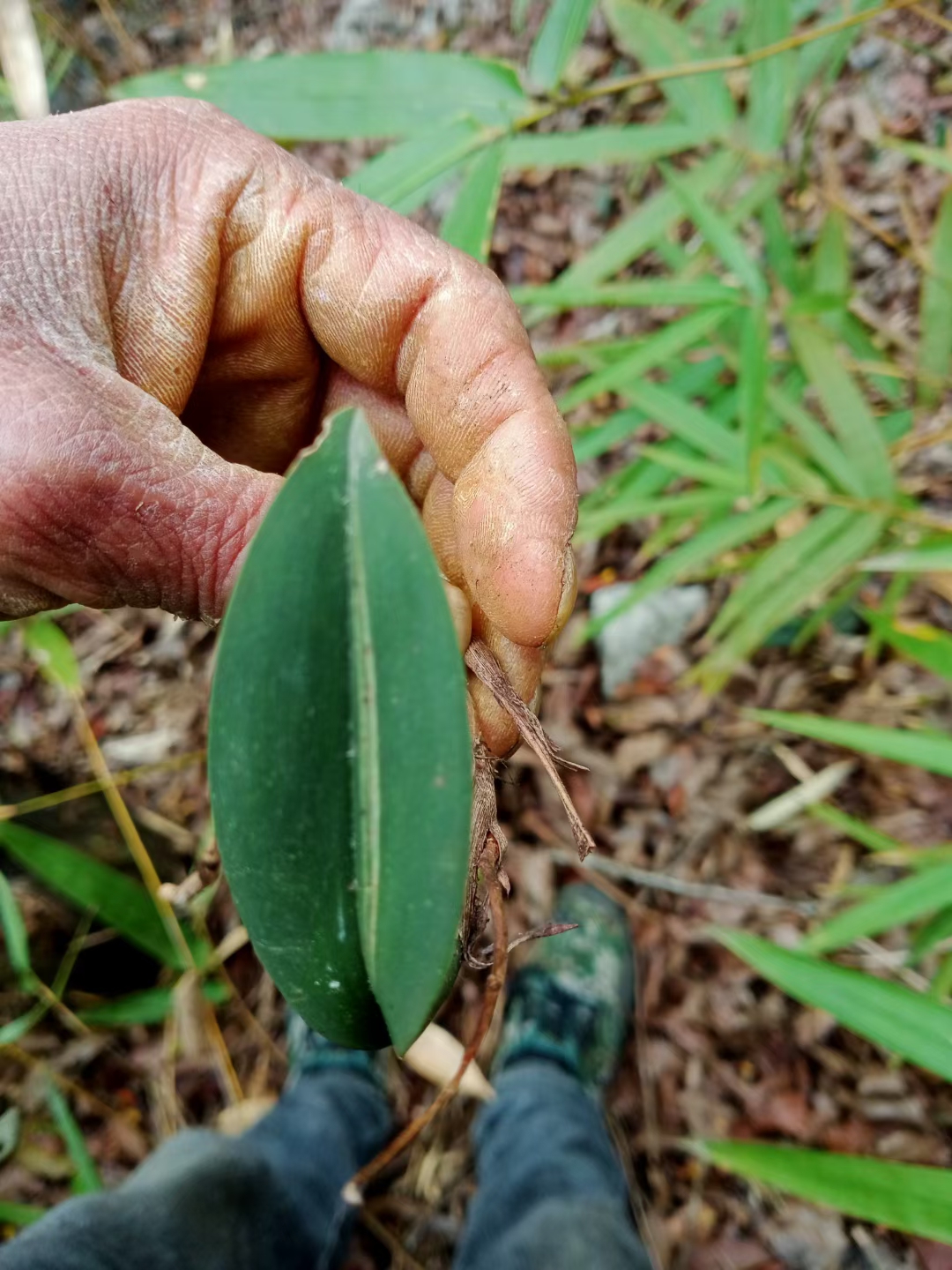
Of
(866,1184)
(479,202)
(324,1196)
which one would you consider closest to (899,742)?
(866,1184)

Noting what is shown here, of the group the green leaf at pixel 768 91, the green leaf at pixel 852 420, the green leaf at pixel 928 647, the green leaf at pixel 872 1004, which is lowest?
the green leaf at pixel 872 1004

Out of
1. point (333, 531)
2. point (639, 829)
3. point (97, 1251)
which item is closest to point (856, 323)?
point (639, 829)

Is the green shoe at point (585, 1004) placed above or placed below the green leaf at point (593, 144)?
below

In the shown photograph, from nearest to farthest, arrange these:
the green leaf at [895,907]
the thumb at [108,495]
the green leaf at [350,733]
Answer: the green leaf at [350,733] < the thumb at [108,495] < the green leaf at [895,907]

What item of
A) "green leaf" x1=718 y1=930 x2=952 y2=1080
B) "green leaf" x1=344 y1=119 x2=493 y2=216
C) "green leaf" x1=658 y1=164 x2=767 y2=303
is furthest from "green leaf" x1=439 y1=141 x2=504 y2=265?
"green leaf" x1=718 y1=930 x2=952 y2=1080

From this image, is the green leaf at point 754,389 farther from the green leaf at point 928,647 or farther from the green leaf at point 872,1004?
the green leaf at point 872,1004

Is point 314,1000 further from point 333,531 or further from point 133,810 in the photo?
point 133,810

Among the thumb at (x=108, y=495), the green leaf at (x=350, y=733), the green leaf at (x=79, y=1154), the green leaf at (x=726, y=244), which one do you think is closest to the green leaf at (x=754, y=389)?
the green leaf at (x=726, y=244)
